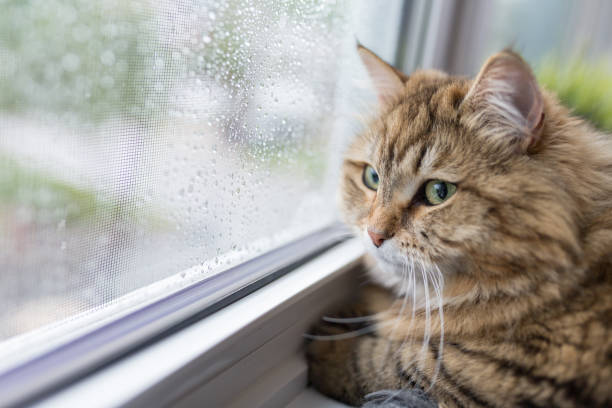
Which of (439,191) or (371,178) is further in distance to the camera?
(371,178)

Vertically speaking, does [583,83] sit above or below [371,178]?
above

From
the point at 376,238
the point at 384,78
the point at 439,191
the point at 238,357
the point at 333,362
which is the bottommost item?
the point at 333,362

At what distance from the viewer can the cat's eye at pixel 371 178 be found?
3.50 feet

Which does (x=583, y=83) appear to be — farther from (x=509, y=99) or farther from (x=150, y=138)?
(x=150, y=138)

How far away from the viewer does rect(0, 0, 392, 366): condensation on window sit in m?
0.55

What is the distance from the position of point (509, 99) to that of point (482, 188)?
172 millimetres

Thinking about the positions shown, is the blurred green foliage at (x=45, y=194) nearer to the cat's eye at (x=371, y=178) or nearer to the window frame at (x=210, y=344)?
the window frame at (x=210, y=344)

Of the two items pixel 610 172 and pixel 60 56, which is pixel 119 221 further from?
pixel 610 172

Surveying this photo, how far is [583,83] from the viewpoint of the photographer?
48.0 inches

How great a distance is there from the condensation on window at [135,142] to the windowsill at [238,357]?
0.32ft

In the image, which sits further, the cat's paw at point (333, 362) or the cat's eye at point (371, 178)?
the cat's eye at point (371, 178)

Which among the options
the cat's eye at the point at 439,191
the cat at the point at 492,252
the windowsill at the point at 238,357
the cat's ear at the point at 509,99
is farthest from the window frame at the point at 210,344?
the cat's ear at the point at 509,99

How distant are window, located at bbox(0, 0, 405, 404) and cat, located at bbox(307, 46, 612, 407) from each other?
282 millimetres

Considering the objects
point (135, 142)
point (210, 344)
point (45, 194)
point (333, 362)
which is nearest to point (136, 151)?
point (135, 142)
